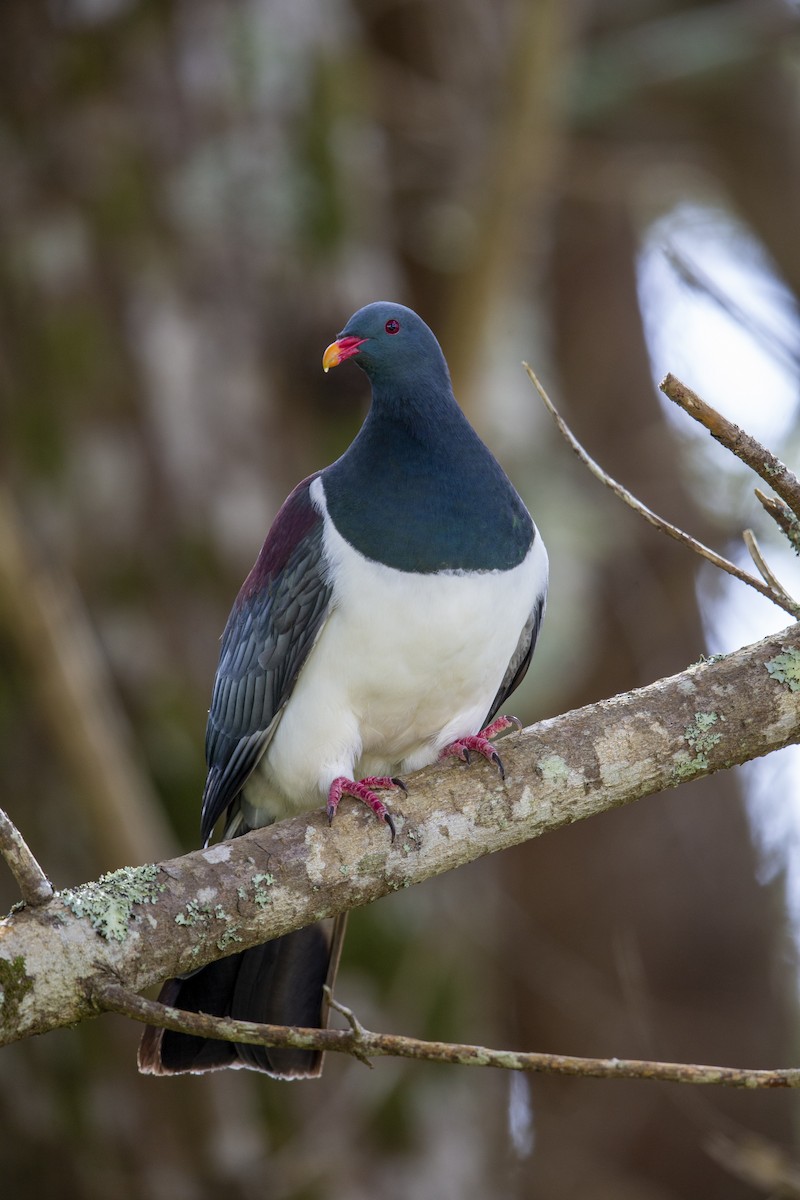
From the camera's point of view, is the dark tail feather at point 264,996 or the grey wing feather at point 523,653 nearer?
the dark tail feather at point 264,996

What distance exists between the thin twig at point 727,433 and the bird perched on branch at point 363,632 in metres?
0.84

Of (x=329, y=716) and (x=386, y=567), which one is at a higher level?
(x=386, y=567)

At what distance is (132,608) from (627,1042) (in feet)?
10.9

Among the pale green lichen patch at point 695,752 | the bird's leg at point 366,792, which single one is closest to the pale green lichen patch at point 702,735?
the pale green lichen patch at point 695,752

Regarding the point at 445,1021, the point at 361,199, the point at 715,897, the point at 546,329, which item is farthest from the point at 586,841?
the point at 361,199

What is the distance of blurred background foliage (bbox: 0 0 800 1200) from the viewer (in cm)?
486

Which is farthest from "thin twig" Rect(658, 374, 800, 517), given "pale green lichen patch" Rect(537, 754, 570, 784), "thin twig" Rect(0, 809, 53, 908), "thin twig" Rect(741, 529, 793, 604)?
"thin twig" Rect(0, 809, 53, 908)

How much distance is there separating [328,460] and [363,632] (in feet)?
7.70

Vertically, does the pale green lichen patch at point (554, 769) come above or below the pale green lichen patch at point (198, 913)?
below

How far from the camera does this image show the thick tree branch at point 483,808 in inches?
100

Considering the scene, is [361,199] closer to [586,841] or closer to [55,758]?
[55,758]

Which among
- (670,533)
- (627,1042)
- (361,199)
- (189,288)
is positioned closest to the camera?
(670,533)

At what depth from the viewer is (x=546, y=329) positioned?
8.06m

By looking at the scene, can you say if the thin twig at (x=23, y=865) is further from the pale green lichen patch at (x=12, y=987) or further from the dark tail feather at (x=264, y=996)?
the dark tail feather at (x=264, y=996)
